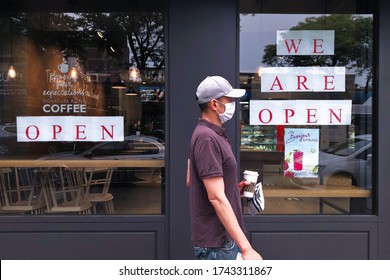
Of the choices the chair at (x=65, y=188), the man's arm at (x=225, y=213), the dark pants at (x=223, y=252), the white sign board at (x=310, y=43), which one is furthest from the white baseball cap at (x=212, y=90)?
the chair at (x=65, y=188)

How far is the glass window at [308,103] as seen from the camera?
12.7 ft

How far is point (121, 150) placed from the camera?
4121 mm

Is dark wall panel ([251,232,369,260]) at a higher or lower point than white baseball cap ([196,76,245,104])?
lower

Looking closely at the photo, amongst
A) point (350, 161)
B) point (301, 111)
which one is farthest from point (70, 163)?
point (350, 161)

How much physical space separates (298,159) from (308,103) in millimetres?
594

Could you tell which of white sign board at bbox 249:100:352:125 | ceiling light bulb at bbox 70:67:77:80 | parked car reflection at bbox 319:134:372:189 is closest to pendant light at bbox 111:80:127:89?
ceiling light bulb at bbox 70:67:77:80

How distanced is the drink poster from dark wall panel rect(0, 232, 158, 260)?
168 cm

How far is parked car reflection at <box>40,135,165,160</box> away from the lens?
406 centimetres

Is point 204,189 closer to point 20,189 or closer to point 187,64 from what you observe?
point 187,64

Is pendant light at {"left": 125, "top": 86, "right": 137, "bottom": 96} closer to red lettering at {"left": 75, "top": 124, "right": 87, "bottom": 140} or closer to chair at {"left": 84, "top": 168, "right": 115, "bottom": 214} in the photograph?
red lettering at {"left": 75, "top": 124, "right": 87, "bottom": 140}

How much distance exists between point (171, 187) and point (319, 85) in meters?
1.85

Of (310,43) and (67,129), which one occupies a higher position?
(310,43)

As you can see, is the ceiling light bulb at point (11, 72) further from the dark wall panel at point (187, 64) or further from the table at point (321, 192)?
the table at point (321, 192)

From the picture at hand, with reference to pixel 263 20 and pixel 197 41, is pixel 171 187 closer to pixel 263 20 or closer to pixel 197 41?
pixel 197 41
